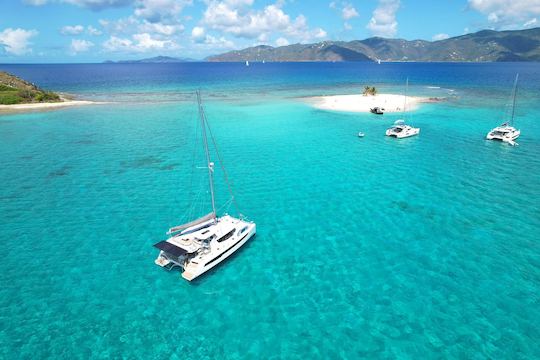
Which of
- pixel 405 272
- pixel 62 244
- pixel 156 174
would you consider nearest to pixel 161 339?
pixel 62 244

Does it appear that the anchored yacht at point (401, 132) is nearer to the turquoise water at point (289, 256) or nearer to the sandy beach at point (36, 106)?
the turquoise water at point (289, 256)

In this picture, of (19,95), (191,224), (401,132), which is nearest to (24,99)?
(19,95)

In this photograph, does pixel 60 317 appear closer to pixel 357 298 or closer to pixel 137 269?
pixel 137 269

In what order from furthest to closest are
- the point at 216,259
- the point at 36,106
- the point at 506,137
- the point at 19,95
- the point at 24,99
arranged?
1. the point at 19,95
2. the point at 24,99
3. the point at 36,106
4. the point at 506,137
5. the point at 216,259

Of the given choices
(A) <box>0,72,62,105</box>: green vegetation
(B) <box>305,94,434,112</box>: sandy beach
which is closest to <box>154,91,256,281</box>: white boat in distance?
(B) <box>305,94,434,112</box>: sandy beach

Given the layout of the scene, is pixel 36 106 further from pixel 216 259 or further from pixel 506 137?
pixel 506 137

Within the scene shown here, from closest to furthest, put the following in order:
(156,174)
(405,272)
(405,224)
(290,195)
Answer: (405,272)
(405,224)
(290,195)
(156,174)

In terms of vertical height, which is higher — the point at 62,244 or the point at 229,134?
the point at 229,134
